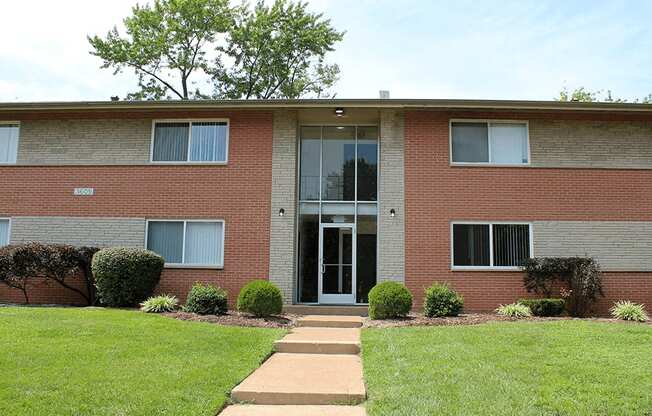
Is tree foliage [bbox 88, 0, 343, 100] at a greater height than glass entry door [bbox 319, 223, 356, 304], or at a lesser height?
greater

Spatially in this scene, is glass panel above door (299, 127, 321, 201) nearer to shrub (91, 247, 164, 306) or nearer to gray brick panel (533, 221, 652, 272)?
shrub (91, 247, 164, 306)

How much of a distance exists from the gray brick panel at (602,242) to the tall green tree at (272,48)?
20100mm

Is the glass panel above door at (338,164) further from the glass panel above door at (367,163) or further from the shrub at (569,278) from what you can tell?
the shrub at (569,278)

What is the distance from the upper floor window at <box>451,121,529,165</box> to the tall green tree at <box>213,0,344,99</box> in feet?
59.3

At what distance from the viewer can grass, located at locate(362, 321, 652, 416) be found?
19.6 ft

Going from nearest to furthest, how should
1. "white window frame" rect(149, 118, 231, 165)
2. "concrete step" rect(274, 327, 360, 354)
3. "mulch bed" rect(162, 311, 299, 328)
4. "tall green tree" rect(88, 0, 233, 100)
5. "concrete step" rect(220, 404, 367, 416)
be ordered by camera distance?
"concrete step" rect(220, 404, 367, 416), "concrete step" rect(274, 327, 360, 354), "mulch bed" rect(162, 311, 299, 328), "white window frame" rect(149, 118, 231, 165), "tall green tree" rect(88, 0, 233, 100)

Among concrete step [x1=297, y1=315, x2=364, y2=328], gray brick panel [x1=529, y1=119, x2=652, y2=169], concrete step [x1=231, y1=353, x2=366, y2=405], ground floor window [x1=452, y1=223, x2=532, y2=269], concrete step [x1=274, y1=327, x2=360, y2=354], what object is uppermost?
gray brick panel [x1=529, y1=119, x2=652, y2=169]

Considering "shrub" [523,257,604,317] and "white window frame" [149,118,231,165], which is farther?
"white window frame" [149,118,231,165]

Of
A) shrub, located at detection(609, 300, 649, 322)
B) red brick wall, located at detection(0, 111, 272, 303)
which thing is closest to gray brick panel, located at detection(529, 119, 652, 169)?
shrub, located at detection(609, 300, 649, 322)

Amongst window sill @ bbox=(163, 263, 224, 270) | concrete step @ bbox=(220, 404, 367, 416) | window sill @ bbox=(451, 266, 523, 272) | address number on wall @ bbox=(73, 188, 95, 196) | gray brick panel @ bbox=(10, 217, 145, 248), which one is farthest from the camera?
address number on wall @ bbox=(73, 188, 95, 196)

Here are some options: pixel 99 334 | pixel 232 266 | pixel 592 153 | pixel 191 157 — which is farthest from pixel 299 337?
pixel 592 153

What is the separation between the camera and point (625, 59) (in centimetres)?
1909

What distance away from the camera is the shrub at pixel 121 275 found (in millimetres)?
13305

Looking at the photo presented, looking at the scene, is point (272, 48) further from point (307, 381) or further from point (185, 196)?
point (307, 381)
